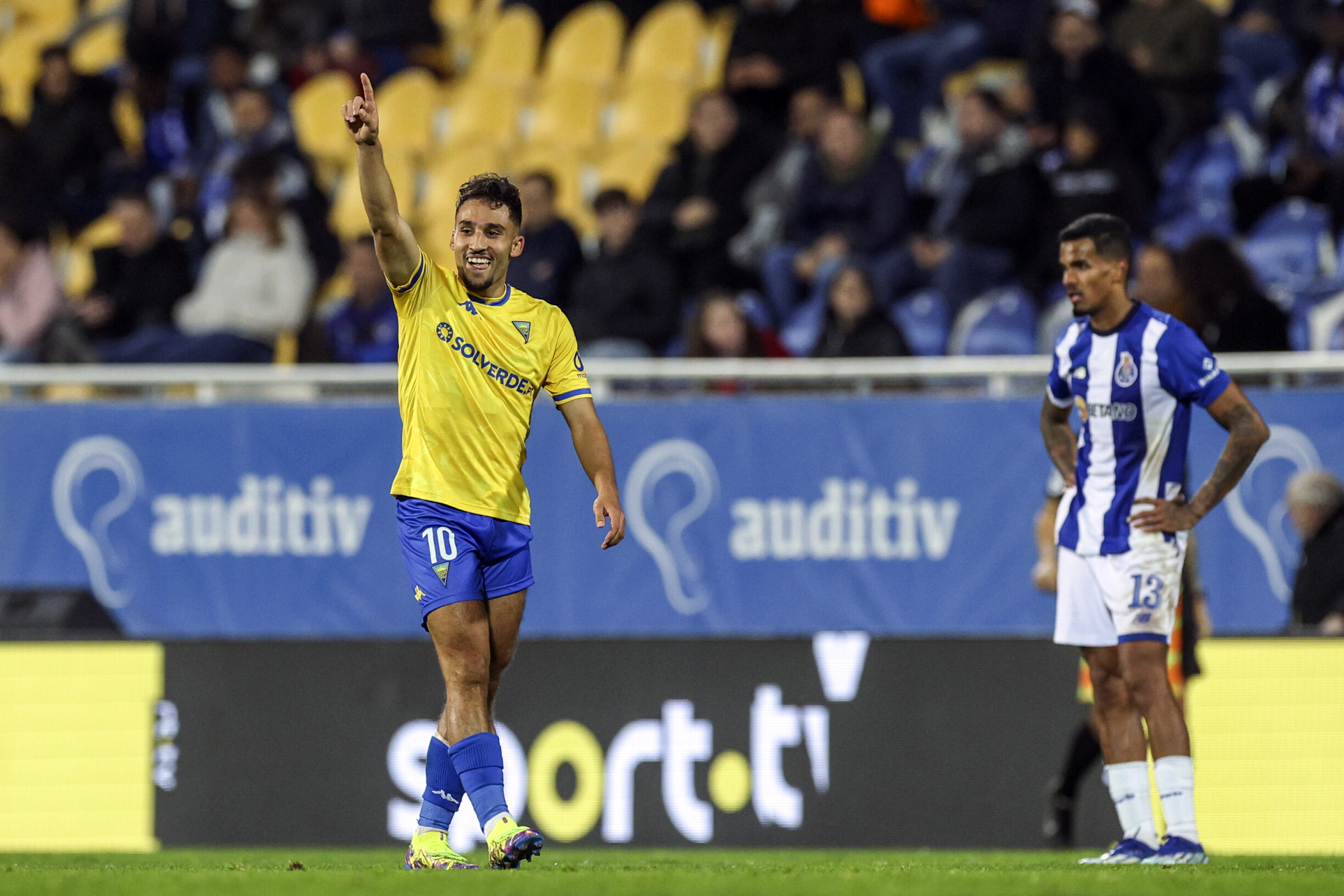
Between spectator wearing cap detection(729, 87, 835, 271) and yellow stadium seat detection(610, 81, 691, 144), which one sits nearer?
spectator wearing cap detection(729, 87, 835, 271)

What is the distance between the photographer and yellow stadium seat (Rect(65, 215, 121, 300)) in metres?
15.3

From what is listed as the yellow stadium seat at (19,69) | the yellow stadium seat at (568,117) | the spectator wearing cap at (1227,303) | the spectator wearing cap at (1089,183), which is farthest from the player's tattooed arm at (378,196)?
the yellow stadium seat at (19,69)

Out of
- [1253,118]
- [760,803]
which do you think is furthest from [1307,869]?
[1253,118]

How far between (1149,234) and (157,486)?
669 cm

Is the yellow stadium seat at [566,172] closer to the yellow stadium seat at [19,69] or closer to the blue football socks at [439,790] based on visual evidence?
the yellow stadium seat at [19,69]

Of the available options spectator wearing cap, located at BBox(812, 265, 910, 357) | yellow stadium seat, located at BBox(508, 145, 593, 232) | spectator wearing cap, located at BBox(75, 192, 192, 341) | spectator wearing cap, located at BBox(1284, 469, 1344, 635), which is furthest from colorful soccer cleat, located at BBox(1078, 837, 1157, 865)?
yellow stadium seat, located at BBox(508, 145, 593, 232)

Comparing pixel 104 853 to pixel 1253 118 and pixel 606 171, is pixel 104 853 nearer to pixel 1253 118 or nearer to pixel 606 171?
pixel 606 171

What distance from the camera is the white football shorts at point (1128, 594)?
649 centimetres

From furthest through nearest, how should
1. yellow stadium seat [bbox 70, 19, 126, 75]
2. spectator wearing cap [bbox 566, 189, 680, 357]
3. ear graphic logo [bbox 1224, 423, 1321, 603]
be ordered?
yellow stadium seat [bbox 70, 19, 126, 75] → spectator wearing cap [bbox 566, 189, 680, 357] → ear graphic logo [bbox 1224, 423, 1321, 603]

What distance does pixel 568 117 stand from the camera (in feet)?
53.2

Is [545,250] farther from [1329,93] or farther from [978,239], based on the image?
[1329,93]

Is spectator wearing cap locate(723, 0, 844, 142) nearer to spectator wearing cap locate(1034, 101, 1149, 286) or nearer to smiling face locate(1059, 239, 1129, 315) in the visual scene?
spectator wearing cap locate(1034, 101, 1149, 286)

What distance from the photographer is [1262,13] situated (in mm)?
14359

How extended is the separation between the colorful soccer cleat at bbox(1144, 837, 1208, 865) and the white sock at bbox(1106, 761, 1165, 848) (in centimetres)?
7
